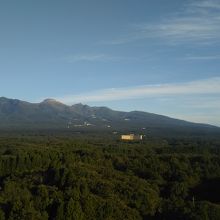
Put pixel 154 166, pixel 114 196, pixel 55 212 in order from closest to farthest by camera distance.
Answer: pixel 55 212 < pixel 114 196 < pixel 154 166

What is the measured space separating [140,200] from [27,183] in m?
10.0

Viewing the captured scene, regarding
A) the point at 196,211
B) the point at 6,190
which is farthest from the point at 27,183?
the point at 196,211

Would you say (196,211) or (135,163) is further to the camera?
(135,163)

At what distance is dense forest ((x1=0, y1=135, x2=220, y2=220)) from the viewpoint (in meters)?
36.0

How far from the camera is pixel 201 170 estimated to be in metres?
57.1

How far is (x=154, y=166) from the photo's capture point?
5681 cm

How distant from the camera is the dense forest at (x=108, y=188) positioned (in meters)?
36.0

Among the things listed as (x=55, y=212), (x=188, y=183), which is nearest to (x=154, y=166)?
(x=188, y=183)

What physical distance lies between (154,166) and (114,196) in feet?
54.4

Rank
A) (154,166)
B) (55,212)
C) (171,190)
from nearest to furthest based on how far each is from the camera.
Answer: (55,212)
(171,190)
(154,166)

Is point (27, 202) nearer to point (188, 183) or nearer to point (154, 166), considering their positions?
point (188, 183)

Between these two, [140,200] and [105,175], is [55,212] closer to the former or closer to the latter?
[140,200]

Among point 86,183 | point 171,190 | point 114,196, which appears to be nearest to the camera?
point 114,196

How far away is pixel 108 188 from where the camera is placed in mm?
42938
